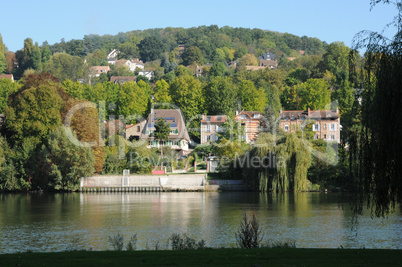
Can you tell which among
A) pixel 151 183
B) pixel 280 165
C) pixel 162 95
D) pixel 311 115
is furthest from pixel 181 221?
pixel 162 95

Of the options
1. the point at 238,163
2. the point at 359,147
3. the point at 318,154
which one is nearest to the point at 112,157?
the point at 238,163

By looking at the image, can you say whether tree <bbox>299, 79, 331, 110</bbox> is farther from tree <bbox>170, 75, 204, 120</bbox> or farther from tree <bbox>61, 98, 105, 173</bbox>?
tree <bbox>61, 98, 105, 173</bbox>

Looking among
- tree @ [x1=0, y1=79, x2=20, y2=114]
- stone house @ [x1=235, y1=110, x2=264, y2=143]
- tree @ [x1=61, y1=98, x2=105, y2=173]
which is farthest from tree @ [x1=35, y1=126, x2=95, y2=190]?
stone house @ [x1=235, y1=110, x2=264, y2=143]

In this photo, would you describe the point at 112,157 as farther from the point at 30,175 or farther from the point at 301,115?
the point at 301,115

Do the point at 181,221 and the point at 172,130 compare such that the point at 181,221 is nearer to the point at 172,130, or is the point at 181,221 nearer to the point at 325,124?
the point at 172,130

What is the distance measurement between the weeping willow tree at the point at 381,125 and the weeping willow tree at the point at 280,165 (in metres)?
37.2

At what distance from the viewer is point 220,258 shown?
17062 millimetres

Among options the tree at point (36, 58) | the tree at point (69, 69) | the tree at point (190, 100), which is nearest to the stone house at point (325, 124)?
the tree at point (190, 100)

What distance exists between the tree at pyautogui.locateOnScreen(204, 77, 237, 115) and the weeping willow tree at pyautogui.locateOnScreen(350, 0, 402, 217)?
76970 millimetres

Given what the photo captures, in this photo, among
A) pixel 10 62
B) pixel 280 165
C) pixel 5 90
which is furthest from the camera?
pixel 10 62

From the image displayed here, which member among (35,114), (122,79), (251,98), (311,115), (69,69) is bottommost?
(35,114)

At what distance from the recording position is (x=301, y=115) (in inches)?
3620

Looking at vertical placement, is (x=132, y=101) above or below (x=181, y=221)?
above

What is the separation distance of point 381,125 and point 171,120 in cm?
7195
